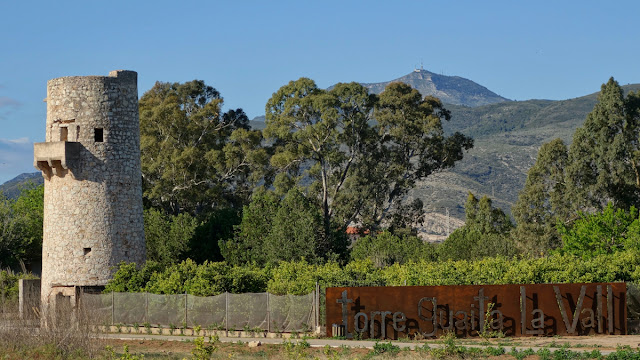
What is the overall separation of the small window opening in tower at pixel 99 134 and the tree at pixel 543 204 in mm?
36795

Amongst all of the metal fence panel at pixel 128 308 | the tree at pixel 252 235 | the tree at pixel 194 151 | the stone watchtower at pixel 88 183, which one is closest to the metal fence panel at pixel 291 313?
the metal fence panel at pixel 128 308

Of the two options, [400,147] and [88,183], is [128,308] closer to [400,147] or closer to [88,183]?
[88,183]

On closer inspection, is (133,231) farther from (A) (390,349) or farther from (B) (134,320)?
(A) (390,349)

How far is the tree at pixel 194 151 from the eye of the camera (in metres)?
61.5

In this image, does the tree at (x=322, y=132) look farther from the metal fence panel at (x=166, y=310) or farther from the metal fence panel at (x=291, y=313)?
the metal fence panel at (x=291, y=313)

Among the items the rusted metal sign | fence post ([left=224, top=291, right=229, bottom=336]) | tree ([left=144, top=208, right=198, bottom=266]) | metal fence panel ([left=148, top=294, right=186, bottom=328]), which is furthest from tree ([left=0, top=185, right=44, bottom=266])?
the rusted metal sign

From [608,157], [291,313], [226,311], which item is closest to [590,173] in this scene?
[608,157]

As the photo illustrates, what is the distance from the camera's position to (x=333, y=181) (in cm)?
7094

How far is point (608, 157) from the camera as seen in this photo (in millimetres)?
62656

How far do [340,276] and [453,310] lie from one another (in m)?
5.48

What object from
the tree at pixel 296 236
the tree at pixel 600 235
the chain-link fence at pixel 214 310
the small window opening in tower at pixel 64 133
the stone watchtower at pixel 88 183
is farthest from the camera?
the tree at pixel 600 235

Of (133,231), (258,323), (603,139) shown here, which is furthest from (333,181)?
(258,323)

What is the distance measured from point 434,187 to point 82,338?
6580 inches

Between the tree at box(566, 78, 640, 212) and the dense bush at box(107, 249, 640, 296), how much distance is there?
24820mm
